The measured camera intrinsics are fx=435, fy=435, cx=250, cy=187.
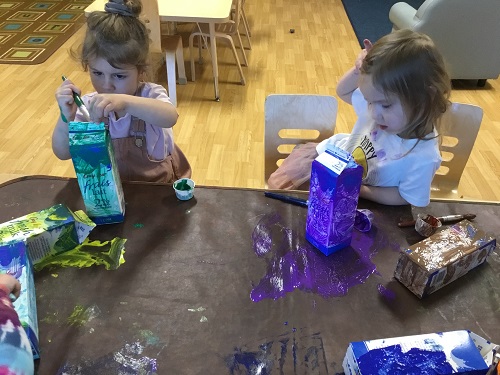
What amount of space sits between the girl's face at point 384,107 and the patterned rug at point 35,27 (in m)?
3.10

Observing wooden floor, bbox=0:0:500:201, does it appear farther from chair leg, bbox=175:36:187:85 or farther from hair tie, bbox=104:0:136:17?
hair tie, bbox=104:0:136:17

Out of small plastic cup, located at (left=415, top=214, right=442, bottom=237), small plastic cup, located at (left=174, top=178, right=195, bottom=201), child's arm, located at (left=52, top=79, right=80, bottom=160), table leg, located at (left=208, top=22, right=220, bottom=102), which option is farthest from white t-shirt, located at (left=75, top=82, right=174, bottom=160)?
table leg, located at (left=208, top=22, right=220, bottom=102)

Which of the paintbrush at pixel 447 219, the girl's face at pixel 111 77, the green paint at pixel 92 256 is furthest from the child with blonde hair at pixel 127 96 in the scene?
the paintbrush at pixel 447 219

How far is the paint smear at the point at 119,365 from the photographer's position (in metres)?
0.67

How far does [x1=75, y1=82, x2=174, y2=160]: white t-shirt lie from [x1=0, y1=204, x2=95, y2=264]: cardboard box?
0.39m

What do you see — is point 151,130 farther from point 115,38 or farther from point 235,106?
point 235,106

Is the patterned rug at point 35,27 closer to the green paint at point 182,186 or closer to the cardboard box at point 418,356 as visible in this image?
the green paint at point 182,186

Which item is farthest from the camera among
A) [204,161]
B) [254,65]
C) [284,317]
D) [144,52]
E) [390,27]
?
[390,27]

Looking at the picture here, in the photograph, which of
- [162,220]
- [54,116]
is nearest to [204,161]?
[54,116]

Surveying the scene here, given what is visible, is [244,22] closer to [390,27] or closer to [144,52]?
[390,27]

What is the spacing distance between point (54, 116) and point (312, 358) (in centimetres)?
253

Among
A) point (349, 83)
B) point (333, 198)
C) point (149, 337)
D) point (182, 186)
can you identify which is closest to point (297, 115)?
point (349, 83)

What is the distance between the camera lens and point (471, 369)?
62cm

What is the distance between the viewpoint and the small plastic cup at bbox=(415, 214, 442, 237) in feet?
3.07
